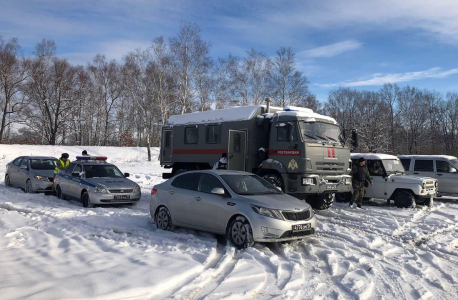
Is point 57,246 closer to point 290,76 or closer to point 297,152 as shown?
point 297,152

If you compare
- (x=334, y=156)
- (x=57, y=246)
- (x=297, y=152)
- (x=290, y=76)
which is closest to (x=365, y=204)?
(x=334, y=156)

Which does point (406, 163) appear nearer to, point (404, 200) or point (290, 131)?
point (404, 200)

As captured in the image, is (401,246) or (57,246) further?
(401,246)

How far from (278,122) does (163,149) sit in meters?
5.74

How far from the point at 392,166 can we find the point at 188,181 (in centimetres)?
847

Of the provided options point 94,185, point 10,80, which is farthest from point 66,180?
point 10,80

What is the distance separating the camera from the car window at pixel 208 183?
7.88 meters

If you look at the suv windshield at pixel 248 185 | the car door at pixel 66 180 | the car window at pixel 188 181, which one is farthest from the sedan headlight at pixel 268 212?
the car door at pixel 66 180

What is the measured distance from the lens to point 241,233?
22.9 ft

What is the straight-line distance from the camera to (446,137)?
6078 cm

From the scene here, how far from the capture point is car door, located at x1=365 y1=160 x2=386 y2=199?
13090 mm

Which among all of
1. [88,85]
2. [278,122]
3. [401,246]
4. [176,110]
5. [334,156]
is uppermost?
[88,85]

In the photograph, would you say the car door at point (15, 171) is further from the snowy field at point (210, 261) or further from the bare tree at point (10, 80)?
the bare tree at point (10, 80)

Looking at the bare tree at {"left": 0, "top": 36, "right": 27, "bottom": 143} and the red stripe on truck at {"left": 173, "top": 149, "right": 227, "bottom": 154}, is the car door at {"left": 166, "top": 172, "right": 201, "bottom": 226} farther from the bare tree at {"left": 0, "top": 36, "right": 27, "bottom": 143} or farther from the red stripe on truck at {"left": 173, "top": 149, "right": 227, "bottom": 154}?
the bare tree at {"left": 0, "top": 36, "right": 27, "bottom": 143}
